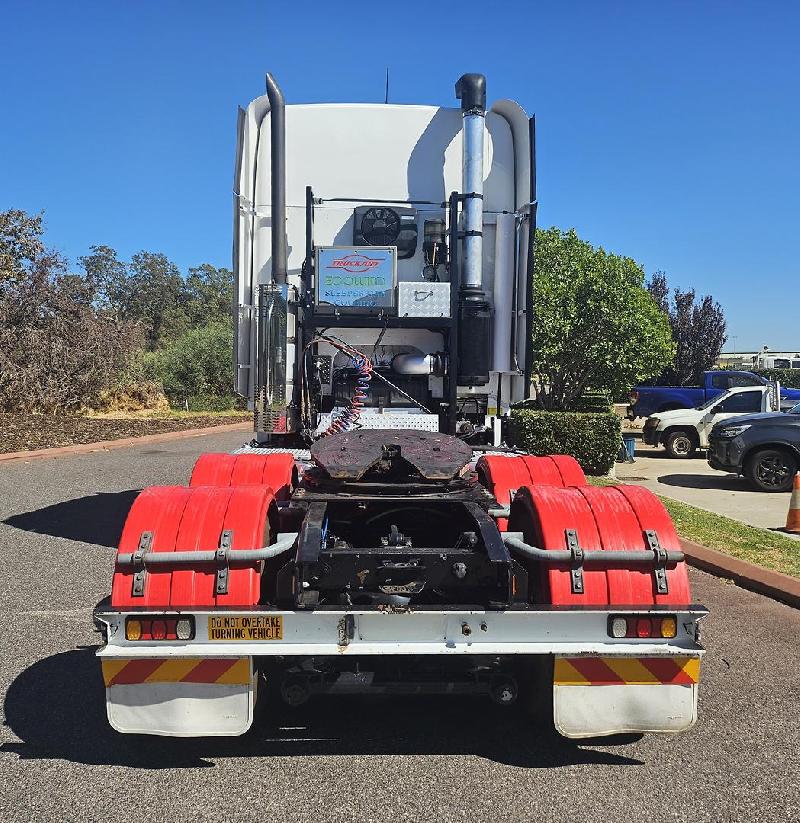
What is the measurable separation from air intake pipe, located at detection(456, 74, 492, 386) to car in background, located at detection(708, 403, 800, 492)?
663 cm

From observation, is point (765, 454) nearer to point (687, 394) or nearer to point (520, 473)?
point (520, 473)

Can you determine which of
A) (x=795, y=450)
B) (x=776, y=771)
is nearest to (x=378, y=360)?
(x=776, y=771)

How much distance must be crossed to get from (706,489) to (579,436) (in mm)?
2099

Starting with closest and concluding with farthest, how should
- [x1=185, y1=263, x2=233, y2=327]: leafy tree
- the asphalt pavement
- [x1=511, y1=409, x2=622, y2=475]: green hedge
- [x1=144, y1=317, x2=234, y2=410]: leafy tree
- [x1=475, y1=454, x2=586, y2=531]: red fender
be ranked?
the asphalt pavement
[x1=475, y1=454, x2=586, y2=531]: red fender
[x1=511, y1=409, x2=622, y2=475]: green hedge
[x1=144, y1=317, x2=234, y2=410]: leafy tree
[x1=185, y1=263, x2=233, y2=327]: leafy tree

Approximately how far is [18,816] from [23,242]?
21831 millimetres

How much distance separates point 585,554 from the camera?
369 cm

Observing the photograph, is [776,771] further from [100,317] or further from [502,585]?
[100,317]

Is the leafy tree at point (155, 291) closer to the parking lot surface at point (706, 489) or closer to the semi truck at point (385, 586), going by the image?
the parking lot surface at point (706, 489)

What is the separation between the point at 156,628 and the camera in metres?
3.49

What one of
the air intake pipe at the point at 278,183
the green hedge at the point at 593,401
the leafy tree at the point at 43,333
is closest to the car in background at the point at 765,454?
the green hedge at the point at 593,401

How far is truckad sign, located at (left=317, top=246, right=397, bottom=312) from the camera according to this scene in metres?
7.36

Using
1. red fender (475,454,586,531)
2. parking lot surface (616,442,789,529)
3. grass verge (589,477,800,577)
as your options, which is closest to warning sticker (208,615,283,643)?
red fender (475,454,586,531)

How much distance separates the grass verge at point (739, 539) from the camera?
24.4ft

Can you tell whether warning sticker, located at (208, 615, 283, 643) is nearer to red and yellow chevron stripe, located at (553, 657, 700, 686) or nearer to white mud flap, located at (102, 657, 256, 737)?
white mud flap, located at (102, 657, 256, 737)
